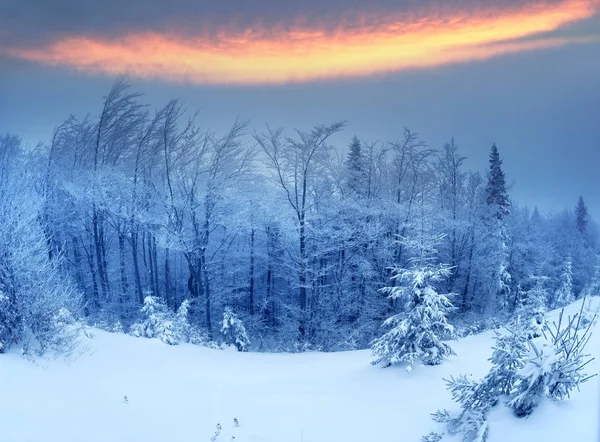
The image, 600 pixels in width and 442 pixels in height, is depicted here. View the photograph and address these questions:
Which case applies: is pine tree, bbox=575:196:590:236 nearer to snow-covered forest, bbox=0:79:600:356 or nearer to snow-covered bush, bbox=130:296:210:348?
snow-covered forest, bbox=0:79:600:356

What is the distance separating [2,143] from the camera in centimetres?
2178

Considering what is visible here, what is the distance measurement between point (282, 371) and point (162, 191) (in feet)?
37.2

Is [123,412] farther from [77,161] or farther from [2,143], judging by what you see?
[2,143]

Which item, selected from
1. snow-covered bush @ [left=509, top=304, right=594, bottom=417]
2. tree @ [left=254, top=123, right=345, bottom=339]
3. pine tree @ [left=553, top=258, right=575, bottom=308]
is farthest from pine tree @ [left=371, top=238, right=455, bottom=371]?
pine tree @ [left=553, top=258, right=575, bottom=308]

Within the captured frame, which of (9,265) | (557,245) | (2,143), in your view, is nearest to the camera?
(9,265)

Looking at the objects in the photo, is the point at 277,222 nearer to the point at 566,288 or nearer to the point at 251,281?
the point at 251,281

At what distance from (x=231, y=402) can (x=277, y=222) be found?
12.5 meters

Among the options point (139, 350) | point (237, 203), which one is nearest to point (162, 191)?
point (237, 203)

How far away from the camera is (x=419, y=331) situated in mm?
8273

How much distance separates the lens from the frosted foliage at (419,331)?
812 centimetres

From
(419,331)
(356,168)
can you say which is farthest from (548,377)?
(356,168)

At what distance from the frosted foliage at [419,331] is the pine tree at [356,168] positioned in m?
12.6

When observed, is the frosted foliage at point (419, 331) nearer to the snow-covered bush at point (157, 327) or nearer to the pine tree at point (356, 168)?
the snow-covered bush at point (157, 327)

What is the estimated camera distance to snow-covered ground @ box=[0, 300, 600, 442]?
175 inches
